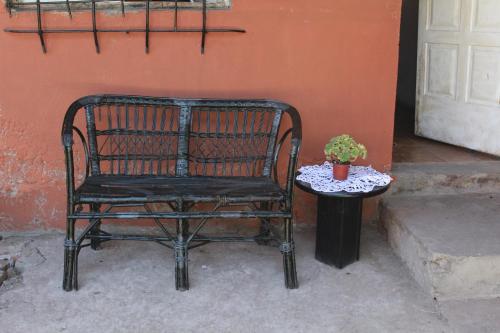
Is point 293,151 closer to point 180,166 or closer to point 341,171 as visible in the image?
point 341,171

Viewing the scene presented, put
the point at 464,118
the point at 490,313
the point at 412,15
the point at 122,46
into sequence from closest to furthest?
the point at 490,313 < the point at 122,46 < the point at 464,118 < the point at 412,15

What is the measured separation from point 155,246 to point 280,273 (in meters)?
0.86

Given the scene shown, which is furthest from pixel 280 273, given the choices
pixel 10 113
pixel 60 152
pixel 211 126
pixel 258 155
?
pixel 10 113

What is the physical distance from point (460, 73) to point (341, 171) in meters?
1.75

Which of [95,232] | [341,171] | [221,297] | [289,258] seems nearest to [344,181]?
[341,171]

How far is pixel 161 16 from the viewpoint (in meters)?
3.72

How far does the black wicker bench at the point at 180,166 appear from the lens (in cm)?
325

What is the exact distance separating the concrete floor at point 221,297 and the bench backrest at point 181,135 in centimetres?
52

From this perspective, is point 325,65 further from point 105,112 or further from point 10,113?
point 10,113

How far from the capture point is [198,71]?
3.82 metres

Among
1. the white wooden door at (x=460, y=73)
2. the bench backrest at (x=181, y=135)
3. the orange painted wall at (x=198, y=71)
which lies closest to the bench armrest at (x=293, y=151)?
the bench backrest at (x=181, y=135)

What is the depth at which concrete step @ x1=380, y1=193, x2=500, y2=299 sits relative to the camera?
319cm

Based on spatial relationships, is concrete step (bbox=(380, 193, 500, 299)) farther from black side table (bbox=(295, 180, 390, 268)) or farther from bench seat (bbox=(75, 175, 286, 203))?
bench seat (bbox=(75, 175, 286, 203))

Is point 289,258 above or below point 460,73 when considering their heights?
below
